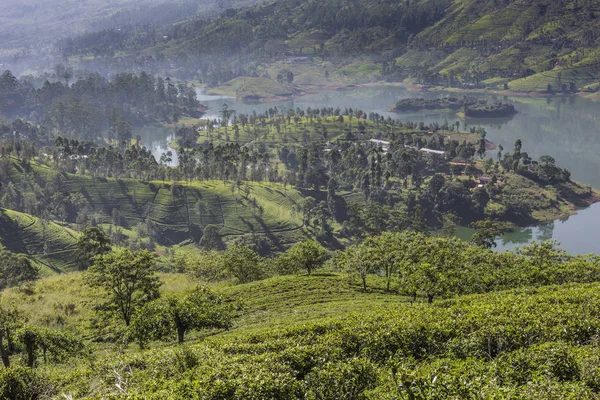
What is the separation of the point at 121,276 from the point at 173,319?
37.9ft

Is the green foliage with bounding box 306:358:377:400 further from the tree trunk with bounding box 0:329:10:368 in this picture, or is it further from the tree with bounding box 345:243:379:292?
the tree with bounding box 345:243:379:292

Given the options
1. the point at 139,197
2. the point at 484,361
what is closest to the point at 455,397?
the point at 484,361

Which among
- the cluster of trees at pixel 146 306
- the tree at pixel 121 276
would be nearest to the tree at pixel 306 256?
the cluster of trees at pixel 146 306

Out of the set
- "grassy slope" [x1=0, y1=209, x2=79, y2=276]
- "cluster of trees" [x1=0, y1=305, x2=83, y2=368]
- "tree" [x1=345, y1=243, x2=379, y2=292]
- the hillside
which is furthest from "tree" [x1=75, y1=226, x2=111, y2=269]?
the hillside

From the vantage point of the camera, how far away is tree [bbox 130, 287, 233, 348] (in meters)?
47.2

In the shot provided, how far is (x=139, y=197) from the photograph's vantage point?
7116 inches

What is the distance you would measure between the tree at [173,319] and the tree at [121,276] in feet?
21.5

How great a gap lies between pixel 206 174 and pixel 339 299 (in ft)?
460

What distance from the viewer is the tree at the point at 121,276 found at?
5466cm

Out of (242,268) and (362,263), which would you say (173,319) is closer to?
(362,263)

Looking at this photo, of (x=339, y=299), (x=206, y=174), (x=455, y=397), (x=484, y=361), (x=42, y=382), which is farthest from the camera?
(x=206, y=174)

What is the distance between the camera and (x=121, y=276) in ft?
180

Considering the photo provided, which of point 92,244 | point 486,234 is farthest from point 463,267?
point 486,234

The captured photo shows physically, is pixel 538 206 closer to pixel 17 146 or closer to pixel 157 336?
pixel 157 336
